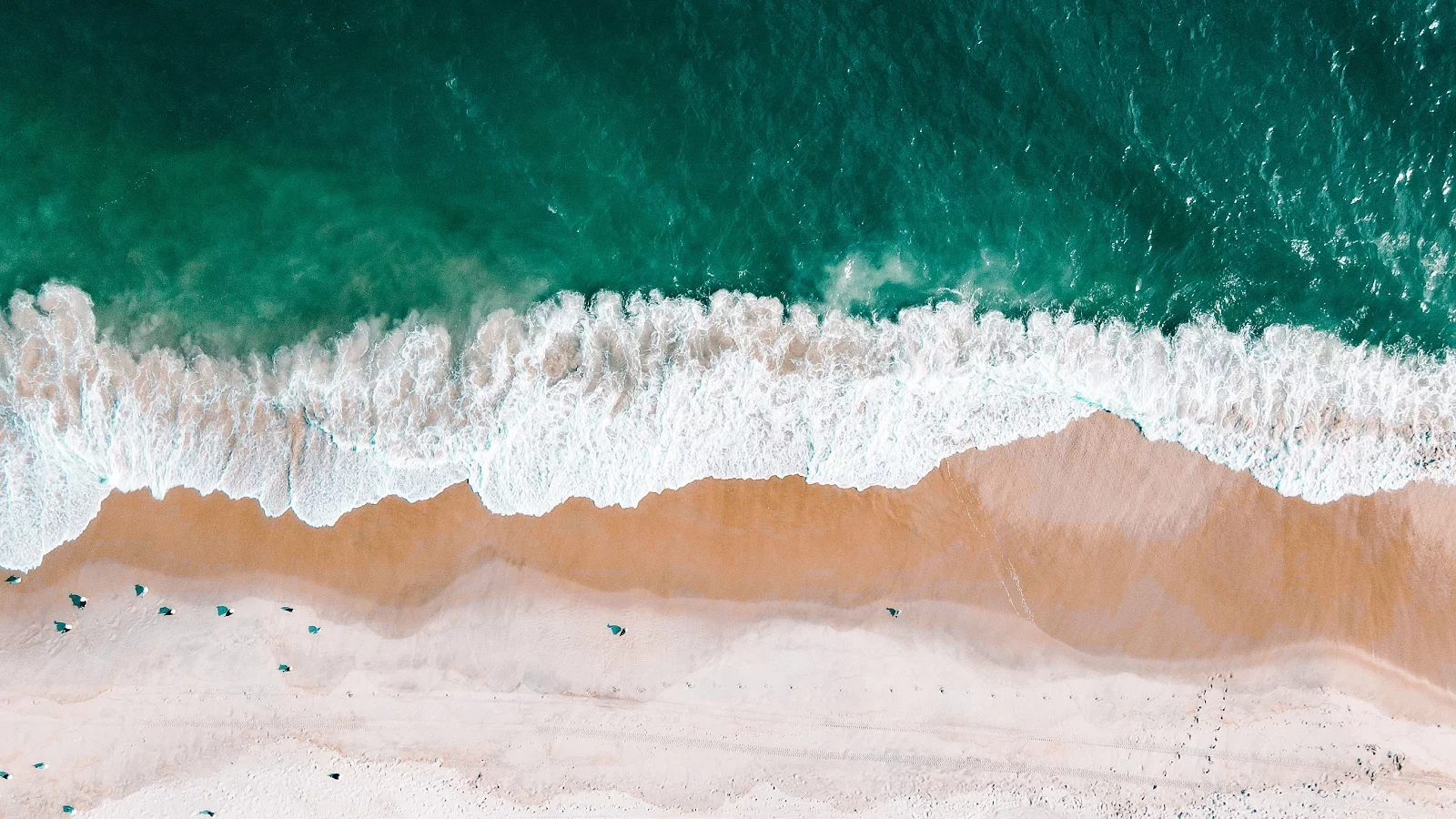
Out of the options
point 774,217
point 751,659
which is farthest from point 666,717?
point 774,217

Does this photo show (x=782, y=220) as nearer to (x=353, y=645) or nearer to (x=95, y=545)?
(x=353, y=645)

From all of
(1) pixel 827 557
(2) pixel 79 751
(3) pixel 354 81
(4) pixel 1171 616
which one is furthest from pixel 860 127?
(2) pixel 79 751

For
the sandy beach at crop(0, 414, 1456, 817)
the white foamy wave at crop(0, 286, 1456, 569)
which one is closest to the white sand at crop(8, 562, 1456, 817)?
the sandy beach at crop(0, 414, 1456, 817)

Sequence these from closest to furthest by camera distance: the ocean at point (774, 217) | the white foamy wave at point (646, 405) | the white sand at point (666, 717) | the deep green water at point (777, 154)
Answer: the white sand at point (666, 717), the white foamy wave at point (646, 405), the ocean at point (774, 217), the deep green water at point (777, 154)

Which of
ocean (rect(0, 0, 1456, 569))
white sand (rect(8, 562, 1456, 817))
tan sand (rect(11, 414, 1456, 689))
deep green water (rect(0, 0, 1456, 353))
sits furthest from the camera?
deep green water (rect(0, 0, 1456, 353))

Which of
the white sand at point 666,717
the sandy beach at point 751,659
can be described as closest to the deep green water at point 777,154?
the sandy beach at point 751,659

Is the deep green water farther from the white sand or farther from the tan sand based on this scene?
the white sand

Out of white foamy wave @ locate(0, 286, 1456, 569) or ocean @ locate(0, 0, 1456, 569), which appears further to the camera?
ocean @ locate(0, 0, 1456, 569)

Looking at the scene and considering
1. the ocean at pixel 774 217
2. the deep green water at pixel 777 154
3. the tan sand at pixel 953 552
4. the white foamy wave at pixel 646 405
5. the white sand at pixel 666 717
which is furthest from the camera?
the deep green water at pixel 777 154

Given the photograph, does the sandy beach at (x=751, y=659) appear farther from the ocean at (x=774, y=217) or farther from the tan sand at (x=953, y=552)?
the ocean at (x=774, y=217)
